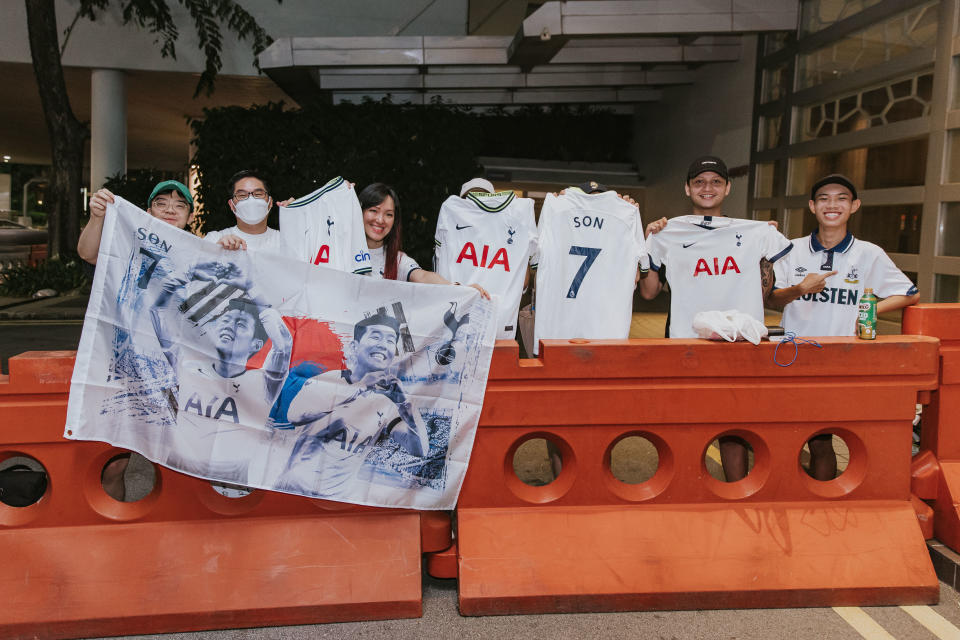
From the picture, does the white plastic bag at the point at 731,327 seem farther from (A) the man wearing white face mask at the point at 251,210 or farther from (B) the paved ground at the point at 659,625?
(A) the man wearing white face mask at the point at 251,210

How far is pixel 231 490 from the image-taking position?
3.58 metres

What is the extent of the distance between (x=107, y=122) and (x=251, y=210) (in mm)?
14742

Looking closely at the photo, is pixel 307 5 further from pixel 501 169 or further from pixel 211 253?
pixel 211 253

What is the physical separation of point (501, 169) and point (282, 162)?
708 cm

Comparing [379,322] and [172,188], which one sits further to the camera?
[172,188]

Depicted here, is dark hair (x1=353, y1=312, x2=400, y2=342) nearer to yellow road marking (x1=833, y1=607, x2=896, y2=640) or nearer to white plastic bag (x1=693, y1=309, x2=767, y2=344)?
white plastic bag (x1=693, y1=309, x2=767, y2=344)

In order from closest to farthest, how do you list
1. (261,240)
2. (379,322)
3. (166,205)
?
(379,322), (166,205), (261,240)

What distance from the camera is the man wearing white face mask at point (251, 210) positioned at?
4336 mm

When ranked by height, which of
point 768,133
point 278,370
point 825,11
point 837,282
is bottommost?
point 278,370

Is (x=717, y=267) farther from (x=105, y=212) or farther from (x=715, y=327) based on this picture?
(x=105, y=212)

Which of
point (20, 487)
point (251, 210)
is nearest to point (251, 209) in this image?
point (251, 210)

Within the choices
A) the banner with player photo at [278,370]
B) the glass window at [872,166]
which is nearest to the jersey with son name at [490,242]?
the banner with player photo at [278,370]

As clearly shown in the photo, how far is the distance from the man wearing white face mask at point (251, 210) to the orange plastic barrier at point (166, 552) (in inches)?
54.2

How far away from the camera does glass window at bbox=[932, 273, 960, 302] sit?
8.10 m
